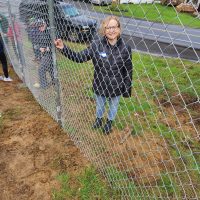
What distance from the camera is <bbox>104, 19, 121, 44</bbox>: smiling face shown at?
2.88 metres

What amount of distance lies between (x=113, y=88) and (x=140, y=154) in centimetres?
97

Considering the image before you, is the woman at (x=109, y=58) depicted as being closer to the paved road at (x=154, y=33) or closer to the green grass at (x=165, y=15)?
the paved road at (x=154, y=33)

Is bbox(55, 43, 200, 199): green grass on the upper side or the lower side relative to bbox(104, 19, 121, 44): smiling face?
lower

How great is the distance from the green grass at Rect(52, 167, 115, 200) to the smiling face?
1.59 metres

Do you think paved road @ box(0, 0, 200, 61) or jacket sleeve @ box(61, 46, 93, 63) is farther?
jacket sleeve @ box(61, 46, 93, 63)

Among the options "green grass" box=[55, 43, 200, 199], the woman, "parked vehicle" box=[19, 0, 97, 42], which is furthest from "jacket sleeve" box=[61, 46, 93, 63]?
"green grass" box=[55, 43, 200, 199]

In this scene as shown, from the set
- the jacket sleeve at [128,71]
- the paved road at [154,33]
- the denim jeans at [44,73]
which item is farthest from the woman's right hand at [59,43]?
the denim jeans at [44,73]

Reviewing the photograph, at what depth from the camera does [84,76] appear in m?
5.86

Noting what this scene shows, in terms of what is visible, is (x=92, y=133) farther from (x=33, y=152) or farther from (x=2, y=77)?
(x=2, y=77)

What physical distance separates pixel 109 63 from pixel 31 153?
1.59 m

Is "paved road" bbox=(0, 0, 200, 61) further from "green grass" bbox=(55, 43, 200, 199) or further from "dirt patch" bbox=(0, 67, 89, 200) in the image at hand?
"dirt patch" bbox=(0, 67, 89, 200)

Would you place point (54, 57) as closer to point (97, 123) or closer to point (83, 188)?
point (97, 123)

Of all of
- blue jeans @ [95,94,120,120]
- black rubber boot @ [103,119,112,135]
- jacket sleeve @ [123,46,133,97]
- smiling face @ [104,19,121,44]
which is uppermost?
smiling face @ [104,19,121,44]

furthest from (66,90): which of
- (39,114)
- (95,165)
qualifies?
(95,165)
